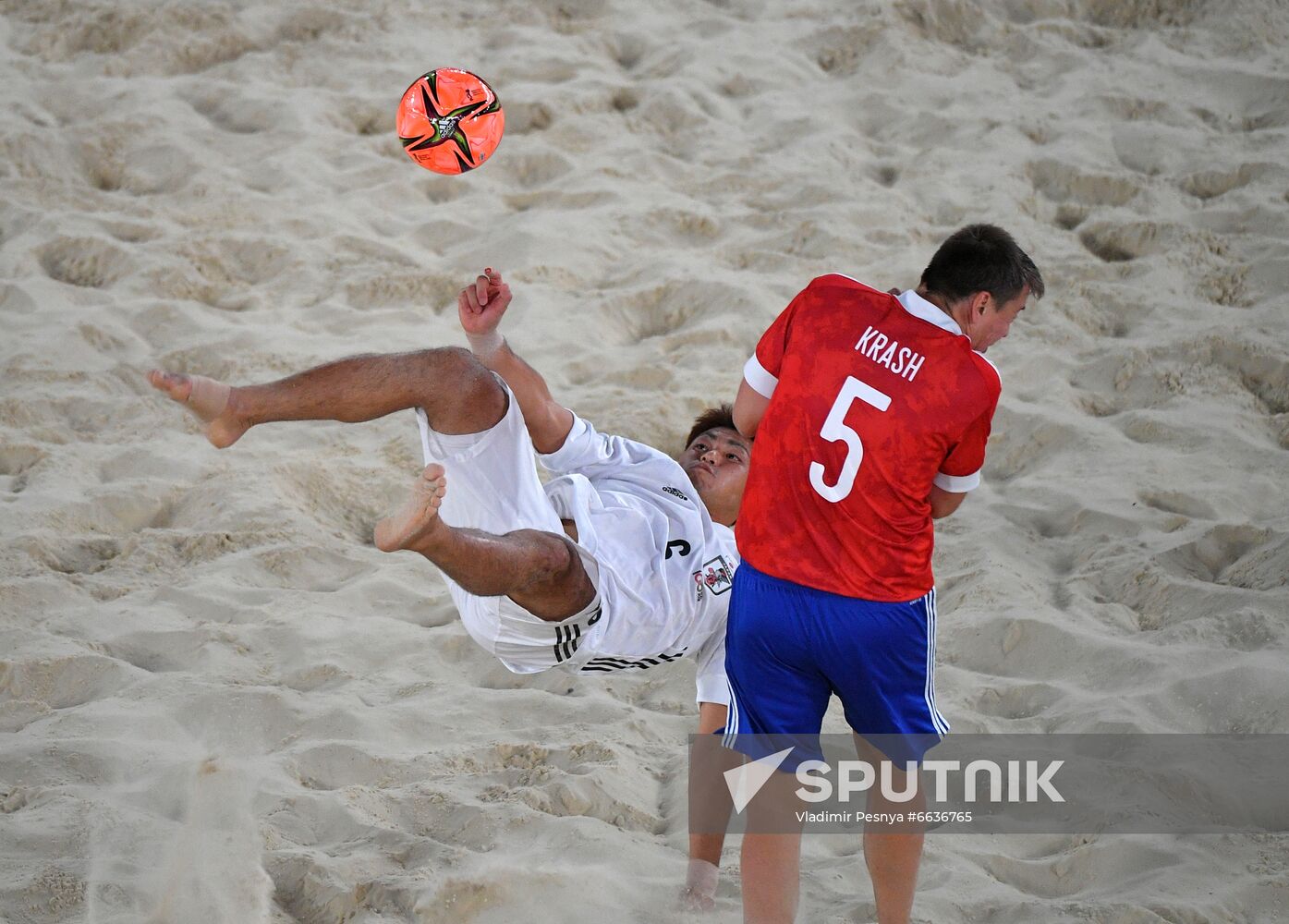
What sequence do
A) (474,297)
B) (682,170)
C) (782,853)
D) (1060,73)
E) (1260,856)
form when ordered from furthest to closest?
1. (1060,73)
2. (682,170)
3. (474,297)
4. (1260,856)
5. (782,853)

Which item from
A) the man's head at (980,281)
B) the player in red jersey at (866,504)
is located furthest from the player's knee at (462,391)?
the man's head at (980,281)

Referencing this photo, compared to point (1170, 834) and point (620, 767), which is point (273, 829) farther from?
point (1170, 834)

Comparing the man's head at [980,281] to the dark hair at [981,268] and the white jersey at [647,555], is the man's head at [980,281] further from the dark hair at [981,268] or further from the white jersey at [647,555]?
the white jersey at [647,555]

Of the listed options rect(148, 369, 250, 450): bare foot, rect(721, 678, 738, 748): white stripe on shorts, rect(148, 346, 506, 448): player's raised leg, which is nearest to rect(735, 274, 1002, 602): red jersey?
rect(721, 678, 738, 748): white stripe on shorts

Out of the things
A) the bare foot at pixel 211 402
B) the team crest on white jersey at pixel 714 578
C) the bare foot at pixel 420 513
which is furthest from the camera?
the team crest on white jersey at pixel 714 578

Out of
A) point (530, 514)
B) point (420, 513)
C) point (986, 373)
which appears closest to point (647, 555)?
point (530, 514)

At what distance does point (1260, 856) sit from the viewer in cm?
271

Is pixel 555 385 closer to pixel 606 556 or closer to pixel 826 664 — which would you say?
pixel 606 556

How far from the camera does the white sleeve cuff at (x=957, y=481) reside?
2.54 m

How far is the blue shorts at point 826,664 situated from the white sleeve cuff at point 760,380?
1.16 ft

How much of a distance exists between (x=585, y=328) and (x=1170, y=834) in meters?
2.54

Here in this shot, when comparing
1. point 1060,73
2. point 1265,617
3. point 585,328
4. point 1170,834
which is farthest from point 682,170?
point 1170,834

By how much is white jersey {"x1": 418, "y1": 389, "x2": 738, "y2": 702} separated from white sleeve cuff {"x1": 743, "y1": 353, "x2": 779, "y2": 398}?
570 millimetres

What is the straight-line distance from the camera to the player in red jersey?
2438mm
